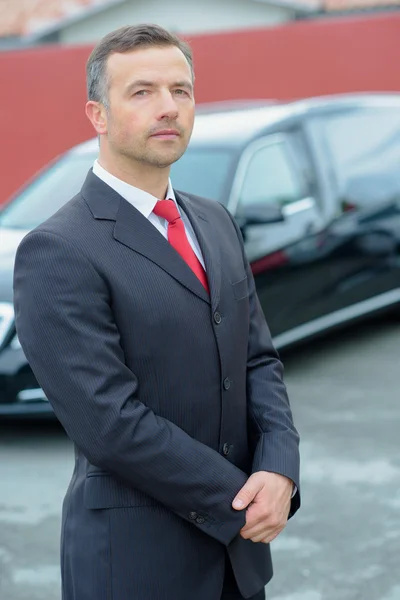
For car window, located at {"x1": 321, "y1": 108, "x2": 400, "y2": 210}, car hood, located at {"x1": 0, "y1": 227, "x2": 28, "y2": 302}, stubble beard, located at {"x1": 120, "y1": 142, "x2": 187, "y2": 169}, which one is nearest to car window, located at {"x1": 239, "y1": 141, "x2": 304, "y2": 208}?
car window, located at {"x1": 321, "y1": 108, "x2": 400, "y2": 210}

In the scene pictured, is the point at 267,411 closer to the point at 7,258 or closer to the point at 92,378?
the point at 92,378

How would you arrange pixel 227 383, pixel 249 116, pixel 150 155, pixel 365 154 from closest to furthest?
pixel 150 155, pixel 227 383, pixel 249 116, pixel 365 154

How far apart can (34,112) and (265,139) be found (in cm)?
664

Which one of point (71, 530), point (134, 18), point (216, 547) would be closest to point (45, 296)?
point (71, 530)

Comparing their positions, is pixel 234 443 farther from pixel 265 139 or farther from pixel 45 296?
pixel 265 139

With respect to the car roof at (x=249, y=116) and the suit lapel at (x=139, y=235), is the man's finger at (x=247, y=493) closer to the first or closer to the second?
the suit lapel at (x=139, y=235)

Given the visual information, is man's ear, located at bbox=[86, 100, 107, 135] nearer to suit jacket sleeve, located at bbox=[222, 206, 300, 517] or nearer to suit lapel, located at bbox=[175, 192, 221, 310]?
suit lapel, located at bbox=[175, 192, 221, 310]

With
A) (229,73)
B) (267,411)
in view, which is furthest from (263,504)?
(229,73)

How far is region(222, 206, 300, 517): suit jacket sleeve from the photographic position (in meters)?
2.19

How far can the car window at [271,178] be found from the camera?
18.9ft

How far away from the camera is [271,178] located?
5941 millimetres

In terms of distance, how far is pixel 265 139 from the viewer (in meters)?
6.03

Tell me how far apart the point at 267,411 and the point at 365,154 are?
463 centimetres

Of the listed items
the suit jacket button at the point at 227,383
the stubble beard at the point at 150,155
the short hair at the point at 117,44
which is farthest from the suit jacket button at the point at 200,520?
the short hair at the point at 117,44
